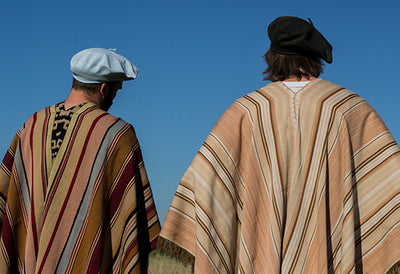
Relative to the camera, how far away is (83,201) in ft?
12.1

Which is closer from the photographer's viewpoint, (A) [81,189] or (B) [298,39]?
(B) [298,39]

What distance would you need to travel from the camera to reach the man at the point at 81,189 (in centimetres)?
367

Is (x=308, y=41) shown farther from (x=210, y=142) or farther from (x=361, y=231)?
(x=361, y=231)

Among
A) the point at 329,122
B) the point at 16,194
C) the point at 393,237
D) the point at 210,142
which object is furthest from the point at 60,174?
the point at 393,237

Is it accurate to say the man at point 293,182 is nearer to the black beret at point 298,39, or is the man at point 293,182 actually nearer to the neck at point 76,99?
the black beret at point 298,39

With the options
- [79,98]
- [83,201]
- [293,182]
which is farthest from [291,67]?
[83,201]

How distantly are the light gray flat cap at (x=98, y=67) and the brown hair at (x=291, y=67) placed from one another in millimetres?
995

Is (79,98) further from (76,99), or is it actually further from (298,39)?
(298,39)

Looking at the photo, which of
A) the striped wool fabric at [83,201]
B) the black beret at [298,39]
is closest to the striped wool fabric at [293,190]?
the black beret at [298,39]

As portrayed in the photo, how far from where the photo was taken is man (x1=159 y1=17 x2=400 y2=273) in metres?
3.32

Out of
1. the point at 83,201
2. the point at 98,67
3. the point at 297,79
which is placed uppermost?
the point at 98,67

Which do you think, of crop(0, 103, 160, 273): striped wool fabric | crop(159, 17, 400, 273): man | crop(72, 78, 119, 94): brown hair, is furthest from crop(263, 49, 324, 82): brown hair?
crop(72, 78, 119, 94): brown hair

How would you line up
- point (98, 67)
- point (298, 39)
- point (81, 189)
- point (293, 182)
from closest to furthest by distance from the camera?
point (293, 182)
point (298, 39)
point (81, 189)
point (98, 67)

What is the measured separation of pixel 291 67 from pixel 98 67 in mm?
1229
